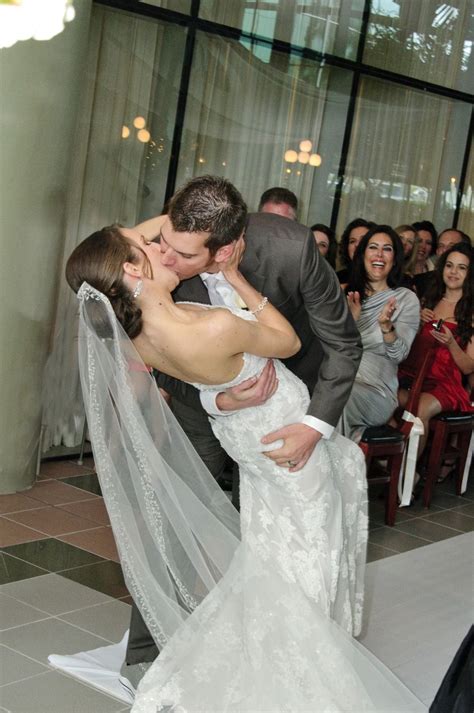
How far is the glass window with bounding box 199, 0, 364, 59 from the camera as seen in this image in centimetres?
678

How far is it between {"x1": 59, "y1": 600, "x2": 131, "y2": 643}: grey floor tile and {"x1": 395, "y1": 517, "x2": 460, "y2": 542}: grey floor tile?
216cm

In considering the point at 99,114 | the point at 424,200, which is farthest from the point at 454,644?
the point at 424,200

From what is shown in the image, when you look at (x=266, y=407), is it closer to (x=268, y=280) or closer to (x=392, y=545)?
(x=268, y=280)

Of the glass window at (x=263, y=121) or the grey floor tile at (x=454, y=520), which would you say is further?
the glass window at (x=263, y=121)

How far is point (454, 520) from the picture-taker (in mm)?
5945

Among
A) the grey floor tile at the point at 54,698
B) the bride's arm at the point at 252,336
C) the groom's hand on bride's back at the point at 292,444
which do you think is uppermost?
the bride's arm at the point at 252,336

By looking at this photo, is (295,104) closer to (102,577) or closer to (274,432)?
(102,577)

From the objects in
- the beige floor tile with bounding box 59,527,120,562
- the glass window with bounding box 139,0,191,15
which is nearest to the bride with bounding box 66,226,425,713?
the beige floor tile with bounding box 59,527,120,562

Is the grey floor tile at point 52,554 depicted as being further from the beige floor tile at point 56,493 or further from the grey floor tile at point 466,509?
the grey floor tile at point 466,509

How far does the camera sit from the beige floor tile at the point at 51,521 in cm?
472

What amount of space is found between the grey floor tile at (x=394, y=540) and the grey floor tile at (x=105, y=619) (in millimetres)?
1790

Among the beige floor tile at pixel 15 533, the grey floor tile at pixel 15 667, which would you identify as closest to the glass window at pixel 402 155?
the beige floor tile at pixel 15 533

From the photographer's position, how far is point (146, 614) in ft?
9.40

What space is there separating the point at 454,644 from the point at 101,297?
2.12 metres
